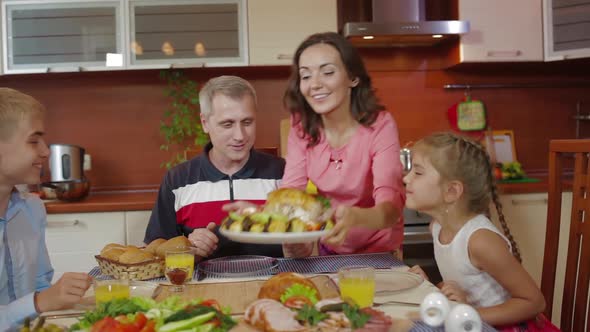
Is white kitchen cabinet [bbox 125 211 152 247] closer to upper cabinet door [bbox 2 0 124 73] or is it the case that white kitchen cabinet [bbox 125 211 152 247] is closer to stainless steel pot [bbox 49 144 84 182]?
stainless steel pot [bbox 49 144 84 182]

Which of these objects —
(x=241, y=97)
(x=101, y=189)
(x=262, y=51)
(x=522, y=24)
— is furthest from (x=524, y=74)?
(x=101, y=189)

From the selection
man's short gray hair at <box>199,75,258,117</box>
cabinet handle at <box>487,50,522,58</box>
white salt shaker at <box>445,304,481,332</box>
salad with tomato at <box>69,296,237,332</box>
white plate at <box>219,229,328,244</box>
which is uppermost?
cabinet handle at <box>487,50,522,58</box>

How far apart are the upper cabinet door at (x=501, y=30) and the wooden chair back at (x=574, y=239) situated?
5.09ft

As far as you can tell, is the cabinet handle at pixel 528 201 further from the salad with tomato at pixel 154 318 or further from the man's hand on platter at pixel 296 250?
the salad with tomato at pixel 154 318

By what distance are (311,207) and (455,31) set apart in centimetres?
204

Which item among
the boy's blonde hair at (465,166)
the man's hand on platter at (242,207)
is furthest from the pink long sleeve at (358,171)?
the man's hand on platter at (242,207)

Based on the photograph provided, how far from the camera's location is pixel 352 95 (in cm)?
186

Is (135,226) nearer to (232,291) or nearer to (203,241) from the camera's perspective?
(203,241)

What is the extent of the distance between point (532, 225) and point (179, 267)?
87.7 inches

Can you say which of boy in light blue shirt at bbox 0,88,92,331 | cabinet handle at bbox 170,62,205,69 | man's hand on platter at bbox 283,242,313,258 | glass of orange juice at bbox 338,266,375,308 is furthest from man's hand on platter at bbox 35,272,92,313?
cabinet handle at bbox 170,62,205,69

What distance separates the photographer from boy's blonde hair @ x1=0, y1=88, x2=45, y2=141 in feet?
4.90

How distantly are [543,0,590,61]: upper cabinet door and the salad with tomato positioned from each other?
2.73 meters

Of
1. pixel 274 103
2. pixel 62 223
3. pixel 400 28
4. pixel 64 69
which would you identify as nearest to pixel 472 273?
pixel 400 28

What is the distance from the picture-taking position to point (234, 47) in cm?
316
